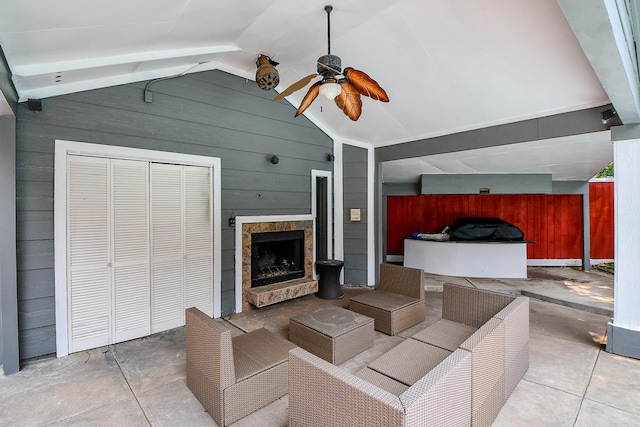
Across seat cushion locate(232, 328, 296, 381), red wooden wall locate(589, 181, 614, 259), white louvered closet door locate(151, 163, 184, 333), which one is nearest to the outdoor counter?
red wooden wall locate(589, 181, 614, 259)

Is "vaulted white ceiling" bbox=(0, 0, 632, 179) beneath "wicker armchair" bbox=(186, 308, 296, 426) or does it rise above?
above

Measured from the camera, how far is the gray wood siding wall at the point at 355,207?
5.82 metres

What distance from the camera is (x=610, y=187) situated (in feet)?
26.0

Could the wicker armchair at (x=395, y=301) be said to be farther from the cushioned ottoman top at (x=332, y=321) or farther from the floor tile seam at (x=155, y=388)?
the floor tile seam at (x=155, y=388)

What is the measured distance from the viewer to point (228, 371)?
7.07 feet

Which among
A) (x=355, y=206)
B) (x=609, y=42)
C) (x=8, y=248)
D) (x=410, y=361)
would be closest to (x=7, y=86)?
(x=8, y=248)

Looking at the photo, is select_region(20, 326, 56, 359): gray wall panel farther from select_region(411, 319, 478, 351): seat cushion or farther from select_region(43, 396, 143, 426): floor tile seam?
select_region(411, 319, 478, 351): seat cushion

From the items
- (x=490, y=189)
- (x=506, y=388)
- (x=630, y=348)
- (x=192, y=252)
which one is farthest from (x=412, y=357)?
(x=490, y=189)

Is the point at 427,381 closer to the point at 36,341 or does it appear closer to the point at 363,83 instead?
the point at 363,83

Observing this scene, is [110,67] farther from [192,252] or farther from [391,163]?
[391,163]

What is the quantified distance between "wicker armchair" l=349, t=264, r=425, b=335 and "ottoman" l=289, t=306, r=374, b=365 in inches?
17.7

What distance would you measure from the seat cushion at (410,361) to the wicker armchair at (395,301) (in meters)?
0.96

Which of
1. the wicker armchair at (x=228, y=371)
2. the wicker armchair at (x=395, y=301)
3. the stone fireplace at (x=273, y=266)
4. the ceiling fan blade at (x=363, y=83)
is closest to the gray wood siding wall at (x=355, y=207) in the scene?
the stone fireplace at (x=273, y=266)

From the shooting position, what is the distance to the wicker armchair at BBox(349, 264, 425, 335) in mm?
3688
